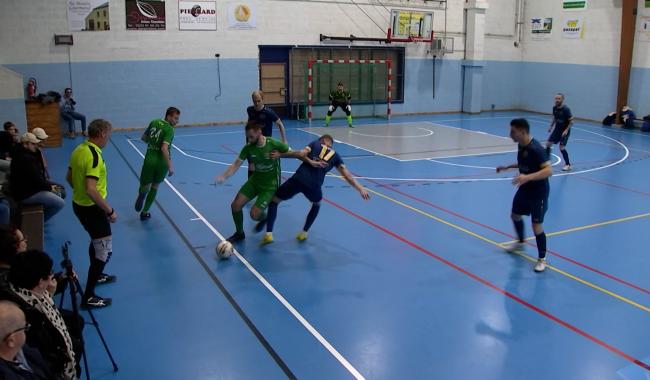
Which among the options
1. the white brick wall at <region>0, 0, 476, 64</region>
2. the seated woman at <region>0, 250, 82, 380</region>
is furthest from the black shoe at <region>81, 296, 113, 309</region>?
the white brick wall at <region>0, 0, 476, 64</region>

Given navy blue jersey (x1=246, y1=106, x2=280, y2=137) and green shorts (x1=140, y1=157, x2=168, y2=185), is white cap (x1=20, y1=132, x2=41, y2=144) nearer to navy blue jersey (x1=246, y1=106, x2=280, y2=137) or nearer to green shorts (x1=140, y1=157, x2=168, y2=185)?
green shorts (x1=140, y1=157, x2=168, y2=185)

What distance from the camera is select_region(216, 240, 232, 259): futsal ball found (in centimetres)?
829

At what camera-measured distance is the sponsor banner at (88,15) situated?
19953 mm

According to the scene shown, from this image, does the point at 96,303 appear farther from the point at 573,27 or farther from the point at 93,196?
the point at 573,27

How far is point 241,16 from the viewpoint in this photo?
74.6 feet

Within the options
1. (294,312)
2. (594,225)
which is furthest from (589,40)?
(294,312)

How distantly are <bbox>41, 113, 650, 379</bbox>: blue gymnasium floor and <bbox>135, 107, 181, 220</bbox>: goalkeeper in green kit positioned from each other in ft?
1.97

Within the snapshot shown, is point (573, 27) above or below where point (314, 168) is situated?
above

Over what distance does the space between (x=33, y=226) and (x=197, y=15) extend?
15847 millimetres

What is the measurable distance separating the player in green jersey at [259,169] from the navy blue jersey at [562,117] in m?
8.92

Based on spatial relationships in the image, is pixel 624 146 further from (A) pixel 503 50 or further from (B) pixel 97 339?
(B) pixel 97 339

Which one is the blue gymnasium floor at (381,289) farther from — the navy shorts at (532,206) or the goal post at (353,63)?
the goal post at (353,63)

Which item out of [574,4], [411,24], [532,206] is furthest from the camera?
[411,24]

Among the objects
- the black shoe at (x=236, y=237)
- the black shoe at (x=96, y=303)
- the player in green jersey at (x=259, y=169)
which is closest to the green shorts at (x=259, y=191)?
the player in green jersey at (x=259, y=169)
